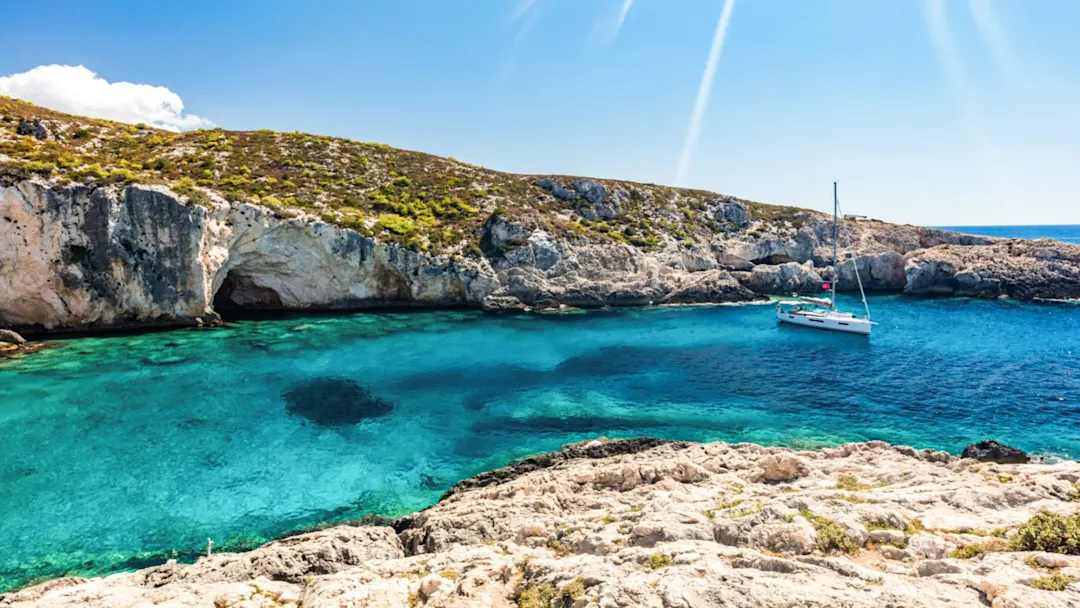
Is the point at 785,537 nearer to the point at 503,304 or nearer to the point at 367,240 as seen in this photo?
the point at 503,304

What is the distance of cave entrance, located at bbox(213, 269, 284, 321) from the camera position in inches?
1901

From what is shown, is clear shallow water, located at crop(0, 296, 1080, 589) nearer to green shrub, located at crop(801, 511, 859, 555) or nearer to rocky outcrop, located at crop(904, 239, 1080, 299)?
green shrub, located at crop(801, 511, 859, 555)

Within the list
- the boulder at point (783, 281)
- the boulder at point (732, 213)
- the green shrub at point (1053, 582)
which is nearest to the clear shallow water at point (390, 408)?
the green shrub at point (1053, 582)

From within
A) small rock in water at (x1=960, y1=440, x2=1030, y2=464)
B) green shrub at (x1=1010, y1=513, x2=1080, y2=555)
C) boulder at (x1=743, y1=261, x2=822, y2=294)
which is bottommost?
small rock in water at (x1=960, y1=440, x2=1030, y2=464)

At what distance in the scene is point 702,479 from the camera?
14070 mm

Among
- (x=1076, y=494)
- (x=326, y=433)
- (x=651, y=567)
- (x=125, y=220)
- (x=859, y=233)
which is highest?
(x=859, y=233)

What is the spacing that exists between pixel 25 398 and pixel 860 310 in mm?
66505

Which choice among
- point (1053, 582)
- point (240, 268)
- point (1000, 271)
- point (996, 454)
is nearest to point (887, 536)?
point (1053, 582)

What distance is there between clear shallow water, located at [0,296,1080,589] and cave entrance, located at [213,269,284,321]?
7.80 m

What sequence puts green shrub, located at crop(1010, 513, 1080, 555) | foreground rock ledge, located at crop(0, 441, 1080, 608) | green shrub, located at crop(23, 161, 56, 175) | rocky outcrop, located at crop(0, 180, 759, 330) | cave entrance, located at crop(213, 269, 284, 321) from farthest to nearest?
cave entrance, located at crop(213, 269, 284, 321) → rocky outcrop, located at crop(0, 180, 759, 330) → green shrub, located at crop(23, 161, 56, 175) → green shrub, located at crop(1010, 513, 1080, 555) → foreground rock ledge, located at crop(0, 441, 1080, 608)

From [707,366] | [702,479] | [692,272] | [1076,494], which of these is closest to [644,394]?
[707,366]

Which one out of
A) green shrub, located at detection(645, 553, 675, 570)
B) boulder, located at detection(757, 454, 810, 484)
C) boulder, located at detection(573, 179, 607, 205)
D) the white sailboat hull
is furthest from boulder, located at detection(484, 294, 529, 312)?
green shrub, located at detection(645, 553, 675, 570)

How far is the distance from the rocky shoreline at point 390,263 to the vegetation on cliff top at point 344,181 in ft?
5.22

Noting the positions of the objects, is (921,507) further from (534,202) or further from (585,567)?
(534,202)
